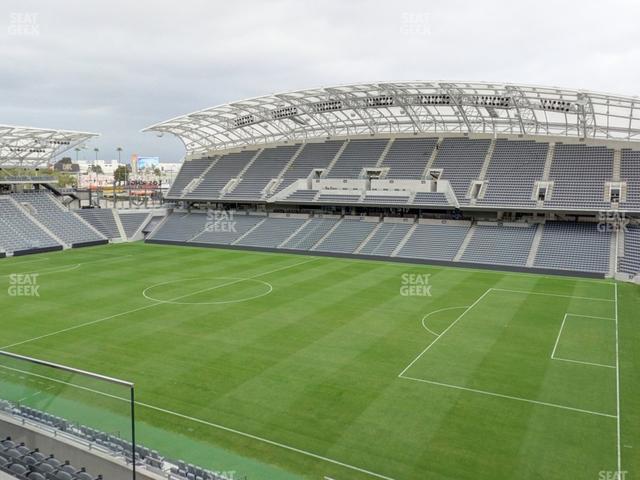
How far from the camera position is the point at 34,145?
4622 cm

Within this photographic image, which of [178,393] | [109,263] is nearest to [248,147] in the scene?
[109,263]

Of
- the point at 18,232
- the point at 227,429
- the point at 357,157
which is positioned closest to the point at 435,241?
the point at 357,157

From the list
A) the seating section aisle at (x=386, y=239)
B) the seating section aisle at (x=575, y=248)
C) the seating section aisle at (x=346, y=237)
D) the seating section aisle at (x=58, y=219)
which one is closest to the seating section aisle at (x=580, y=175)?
→ the seating section aisle at (x=575, y=248)

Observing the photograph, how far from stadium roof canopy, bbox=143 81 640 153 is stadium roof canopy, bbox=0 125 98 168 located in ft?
24.6

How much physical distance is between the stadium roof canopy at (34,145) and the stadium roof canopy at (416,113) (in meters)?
7.51

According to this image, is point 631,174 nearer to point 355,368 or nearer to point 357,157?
point 357,157

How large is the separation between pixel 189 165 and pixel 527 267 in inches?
1618

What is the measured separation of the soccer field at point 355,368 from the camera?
1189 cm

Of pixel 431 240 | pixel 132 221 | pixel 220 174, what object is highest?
pixel 220 174

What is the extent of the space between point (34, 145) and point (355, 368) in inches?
1656

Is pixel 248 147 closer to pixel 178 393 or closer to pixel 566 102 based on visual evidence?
pixel 566 102

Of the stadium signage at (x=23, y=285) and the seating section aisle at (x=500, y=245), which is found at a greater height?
the seating section aisle at (x=500, y=245)

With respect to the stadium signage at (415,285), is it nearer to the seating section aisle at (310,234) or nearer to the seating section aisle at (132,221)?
the seating section aisle at (310,234)

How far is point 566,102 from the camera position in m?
36.1
